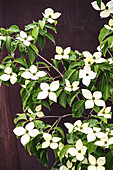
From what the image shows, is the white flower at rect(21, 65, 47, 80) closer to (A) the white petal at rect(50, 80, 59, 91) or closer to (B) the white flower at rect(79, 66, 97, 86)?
(A) the white petal at rect(50, 80, 59, 91)

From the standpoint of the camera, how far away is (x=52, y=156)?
1.83m

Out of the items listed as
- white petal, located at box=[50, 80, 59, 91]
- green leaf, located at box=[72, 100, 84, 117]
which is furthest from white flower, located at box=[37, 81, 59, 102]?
green leaf, located at box=[72, 100, 84, 117]

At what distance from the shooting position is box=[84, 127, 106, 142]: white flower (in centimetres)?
103

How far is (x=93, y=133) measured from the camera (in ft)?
3.43

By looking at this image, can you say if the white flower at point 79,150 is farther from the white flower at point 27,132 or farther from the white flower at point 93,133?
the white flower at point 27,132

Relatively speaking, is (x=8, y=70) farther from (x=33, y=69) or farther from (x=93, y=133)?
(x=93, y=133)

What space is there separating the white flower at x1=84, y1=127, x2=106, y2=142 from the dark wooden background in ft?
2.34

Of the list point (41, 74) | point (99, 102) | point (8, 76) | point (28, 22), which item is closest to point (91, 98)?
point (99, 102)

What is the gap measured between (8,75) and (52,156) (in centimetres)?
89

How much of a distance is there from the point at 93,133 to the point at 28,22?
3.38 feet

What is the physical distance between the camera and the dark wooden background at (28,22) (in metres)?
1.69

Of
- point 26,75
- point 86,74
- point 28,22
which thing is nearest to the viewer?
point 86,74

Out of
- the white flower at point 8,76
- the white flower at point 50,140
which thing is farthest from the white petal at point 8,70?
the white flower at point 50,140

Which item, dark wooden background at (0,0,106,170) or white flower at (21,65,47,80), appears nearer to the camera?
white flower at (21,65,47,80)
